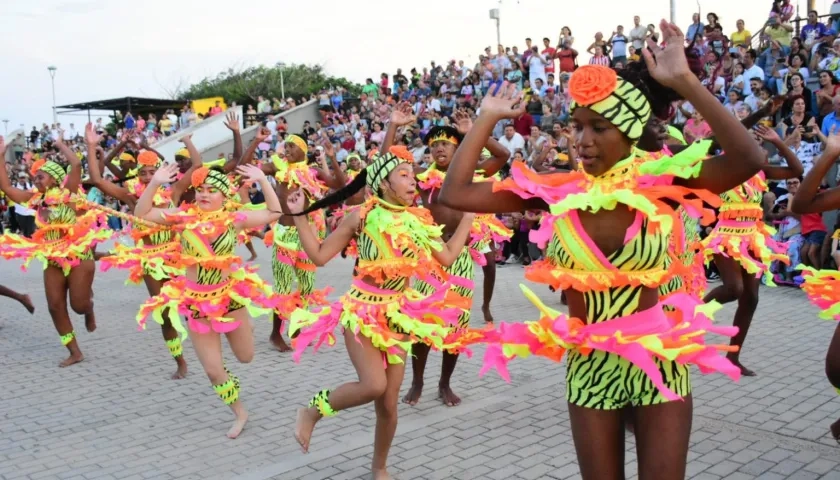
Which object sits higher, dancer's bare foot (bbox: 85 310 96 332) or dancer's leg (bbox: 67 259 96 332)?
dancer's leg (bbox: 67 259 96 332)

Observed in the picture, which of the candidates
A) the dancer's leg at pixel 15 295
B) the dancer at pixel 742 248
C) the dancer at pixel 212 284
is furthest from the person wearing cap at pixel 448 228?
the dancer's leg at pixel 15 295

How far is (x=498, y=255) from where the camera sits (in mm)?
15477

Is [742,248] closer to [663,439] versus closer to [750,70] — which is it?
[663,439]

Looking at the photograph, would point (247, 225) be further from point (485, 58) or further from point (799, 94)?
point (485, 58)

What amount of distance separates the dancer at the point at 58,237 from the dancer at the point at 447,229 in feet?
12.4

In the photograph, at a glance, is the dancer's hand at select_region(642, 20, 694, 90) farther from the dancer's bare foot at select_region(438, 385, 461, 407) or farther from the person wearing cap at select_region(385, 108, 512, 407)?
the dancer's bare foot at select_region(438, 385, 461, 407)

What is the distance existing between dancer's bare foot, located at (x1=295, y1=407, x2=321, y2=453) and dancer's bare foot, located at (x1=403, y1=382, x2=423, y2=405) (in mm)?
1924

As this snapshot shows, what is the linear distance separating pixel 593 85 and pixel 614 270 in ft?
2.39

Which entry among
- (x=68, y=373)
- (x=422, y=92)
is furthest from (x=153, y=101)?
(x=68, y=373)

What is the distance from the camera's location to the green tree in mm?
54219

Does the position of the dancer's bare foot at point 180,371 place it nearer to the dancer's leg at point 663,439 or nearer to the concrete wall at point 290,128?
the dancer's leg at point 663,439

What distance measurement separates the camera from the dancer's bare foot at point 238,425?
5.84 m

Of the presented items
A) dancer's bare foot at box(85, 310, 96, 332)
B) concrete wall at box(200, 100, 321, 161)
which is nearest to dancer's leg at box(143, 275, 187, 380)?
dancer's bare foot at box(85, 310, 96, 332)

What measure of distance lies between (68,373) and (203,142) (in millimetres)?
23487
